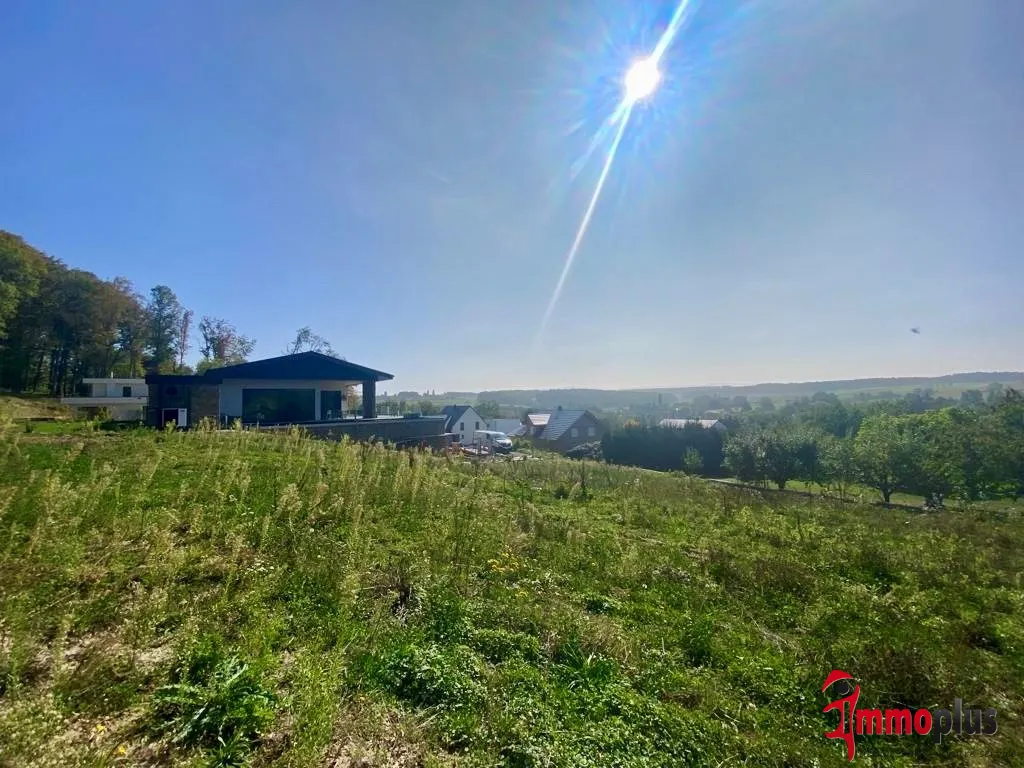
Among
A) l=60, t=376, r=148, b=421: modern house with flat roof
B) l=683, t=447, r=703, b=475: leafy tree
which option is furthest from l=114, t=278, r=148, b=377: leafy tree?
l=683, t=447, r=703, b=475: leafy tree

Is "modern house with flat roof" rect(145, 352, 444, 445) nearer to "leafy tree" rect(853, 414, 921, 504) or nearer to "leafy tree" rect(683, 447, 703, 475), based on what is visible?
"leafy tree" rect(683, 447, 703, 475)

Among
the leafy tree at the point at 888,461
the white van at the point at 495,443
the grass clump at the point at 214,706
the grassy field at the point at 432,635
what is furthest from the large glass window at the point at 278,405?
the leafy tree at the point at 888,461

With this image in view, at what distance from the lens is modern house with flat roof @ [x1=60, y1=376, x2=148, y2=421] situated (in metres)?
28.5

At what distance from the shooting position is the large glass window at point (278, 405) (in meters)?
19.0

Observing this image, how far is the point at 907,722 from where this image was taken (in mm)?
2811

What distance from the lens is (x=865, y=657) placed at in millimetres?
3404

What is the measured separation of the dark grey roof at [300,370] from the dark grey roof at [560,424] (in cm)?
2588

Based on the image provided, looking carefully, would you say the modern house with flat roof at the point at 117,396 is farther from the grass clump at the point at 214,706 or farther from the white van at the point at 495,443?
the grass clump at the point at 214,706

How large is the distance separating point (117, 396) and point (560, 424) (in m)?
37.2

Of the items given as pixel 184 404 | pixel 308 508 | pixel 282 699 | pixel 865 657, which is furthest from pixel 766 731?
pixel 184 404

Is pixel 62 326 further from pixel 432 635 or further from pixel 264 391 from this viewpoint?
pixel 432 635

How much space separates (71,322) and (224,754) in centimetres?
4834

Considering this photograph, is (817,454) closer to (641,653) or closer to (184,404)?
(641,653)

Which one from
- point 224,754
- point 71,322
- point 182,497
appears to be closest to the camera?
point 224,754
